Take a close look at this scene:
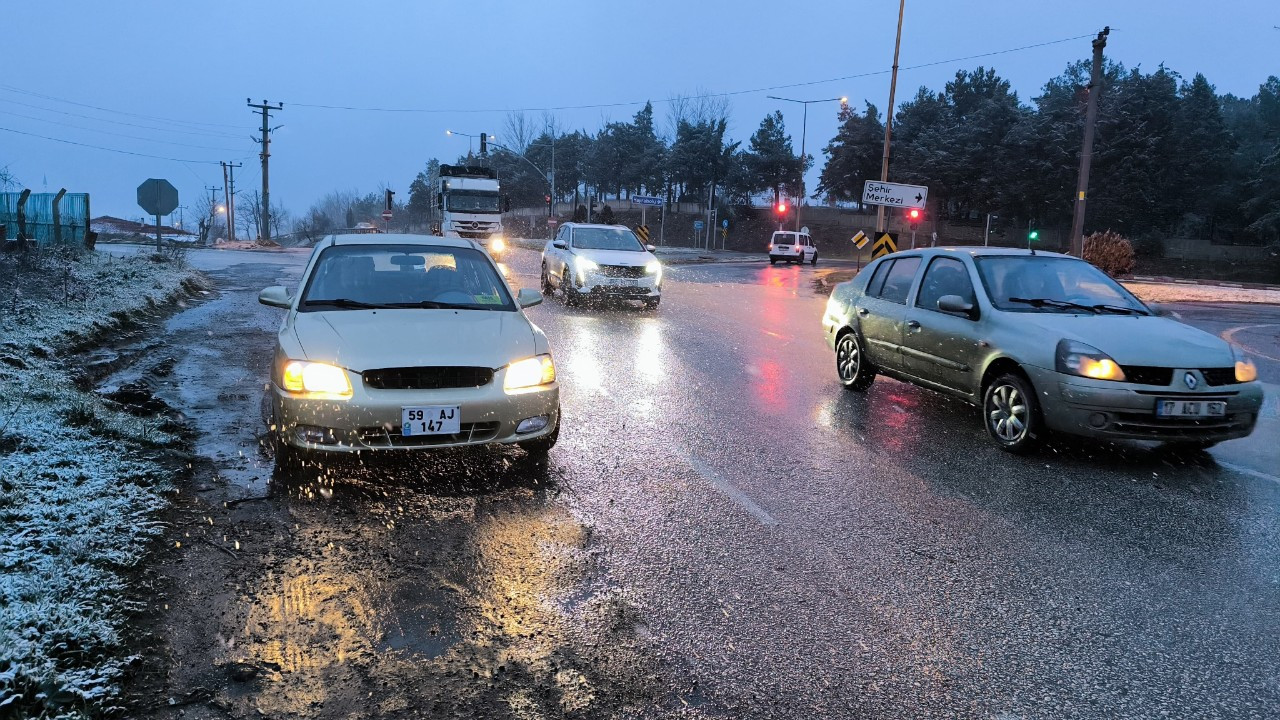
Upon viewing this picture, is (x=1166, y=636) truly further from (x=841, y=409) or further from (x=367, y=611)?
(x=841, y=409)

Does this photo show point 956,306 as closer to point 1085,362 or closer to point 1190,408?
point 1085,362

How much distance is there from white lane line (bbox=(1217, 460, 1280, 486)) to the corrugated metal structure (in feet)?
Answer: 87.0

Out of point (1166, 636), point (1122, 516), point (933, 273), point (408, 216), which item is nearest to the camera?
point (1166, 636)

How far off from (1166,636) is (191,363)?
30.6 feet

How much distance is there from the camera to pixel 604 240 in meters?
17.4

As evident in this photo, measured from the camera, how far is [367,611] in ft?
11.4

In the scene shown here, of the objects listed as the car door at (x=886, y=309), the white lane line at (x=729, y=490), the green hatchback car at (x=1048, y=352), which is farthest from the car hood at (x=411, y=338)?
the car door at (x=886, y=309)

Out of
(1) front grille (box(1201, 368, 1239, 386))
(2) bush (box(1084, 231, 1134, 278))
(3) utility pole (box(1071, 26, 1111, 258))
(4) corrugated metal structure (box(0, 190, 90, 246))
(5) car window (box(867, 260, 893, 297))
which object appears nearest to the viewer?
(1) front grille (box(1201, 368, 1239, 386))

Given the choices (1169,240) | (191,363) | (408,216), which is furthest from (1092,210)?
(408,216)

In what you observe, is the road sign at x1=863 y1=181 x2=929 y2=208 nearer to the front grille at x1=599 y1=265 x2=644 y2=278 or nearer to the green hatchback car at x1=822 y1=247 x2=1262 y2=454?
the front grille at x1=599 y1=265 x2=644 y2=278

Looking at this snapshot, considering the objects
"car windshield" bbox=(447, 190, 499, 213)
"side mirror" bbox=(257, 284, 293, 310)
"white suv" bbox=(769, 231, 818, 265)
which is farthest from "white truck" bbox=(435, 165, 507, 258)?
"side mirror" bbox=(257, 284, 293, 310)

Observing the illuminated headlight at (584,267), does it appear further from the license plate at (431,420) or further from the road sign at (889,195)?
the road sign at (889,195)

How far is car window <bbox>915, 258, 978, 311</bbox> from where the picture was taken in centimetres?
726

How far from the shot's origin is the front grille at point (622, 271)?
1599 cm
